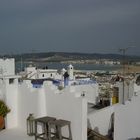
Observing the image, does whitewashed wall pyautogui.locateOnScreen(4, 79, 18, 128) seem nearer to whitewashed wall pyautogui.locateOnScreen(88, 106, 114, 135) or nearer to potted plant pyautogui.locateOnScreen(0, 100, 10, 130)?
potted plant pyautogui.locateOnScreen(0, 100, 10, 130)

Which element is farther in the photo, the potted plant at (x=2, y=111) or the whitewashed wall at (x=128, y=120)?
the potted plant at (x=2, y=111)

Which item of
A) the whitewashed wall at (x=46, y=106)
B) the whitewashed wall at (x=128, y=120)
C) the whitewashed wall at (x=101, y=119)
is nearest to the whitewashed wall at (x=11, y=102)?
the whitewashed wall at (x=46, y=106)

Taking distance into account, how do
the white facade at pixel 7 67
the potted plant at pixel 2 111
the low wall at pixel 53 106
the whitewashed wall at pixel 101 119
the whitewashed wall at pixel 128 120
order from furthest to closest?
the white facade at pixel 7 67 → the whitewashed wall at pixel 101 119 → the potted plant at pixel 2 111 → the low wall at pixel 53 106 → the whitewashed wall at pixel 128 120

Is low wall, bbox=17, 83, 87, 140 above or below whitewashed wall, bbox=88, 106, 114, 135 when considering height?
above

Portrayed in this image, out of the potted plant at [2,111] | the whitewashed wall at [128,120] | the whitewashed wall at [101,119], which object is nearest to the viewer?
the whitewashed wall at [128,120]

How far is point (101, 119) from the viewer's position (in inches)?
454

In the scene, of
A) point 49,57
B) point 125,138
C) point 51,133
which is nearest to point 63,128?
point 51,133

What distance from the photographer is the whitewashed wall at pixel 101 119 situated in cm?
1132

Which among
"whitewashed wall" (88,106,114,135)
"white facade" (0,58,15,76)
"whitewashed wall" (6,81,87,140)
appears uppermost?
"white facade" (0,58,15,76)

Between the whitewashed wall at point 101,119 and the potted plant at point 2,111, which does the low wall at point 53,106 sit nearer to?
the potted plant at point 2,111

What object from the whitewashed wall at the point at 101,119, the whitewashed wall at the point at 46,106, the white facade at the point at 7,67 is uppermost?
the white facade at the point at 7,67

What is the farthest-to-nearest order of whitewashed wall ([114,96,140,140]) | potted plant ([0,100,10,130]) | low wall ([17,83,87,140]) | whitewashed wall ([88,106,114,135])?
whitewashed wall ([88,106,114,135]) → potted plant ([0,100,10,130]) → low wall ([17,83,87,140]) → whitewashed wall ([114,96,140,140])

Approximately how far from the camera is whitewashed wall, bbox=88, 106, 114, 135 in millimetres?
11319

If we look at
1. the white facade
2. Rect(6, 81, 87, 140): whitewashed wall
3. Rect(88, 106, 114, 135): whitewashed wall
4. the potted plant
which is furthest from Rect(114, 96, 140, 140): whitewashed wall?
the white facade
